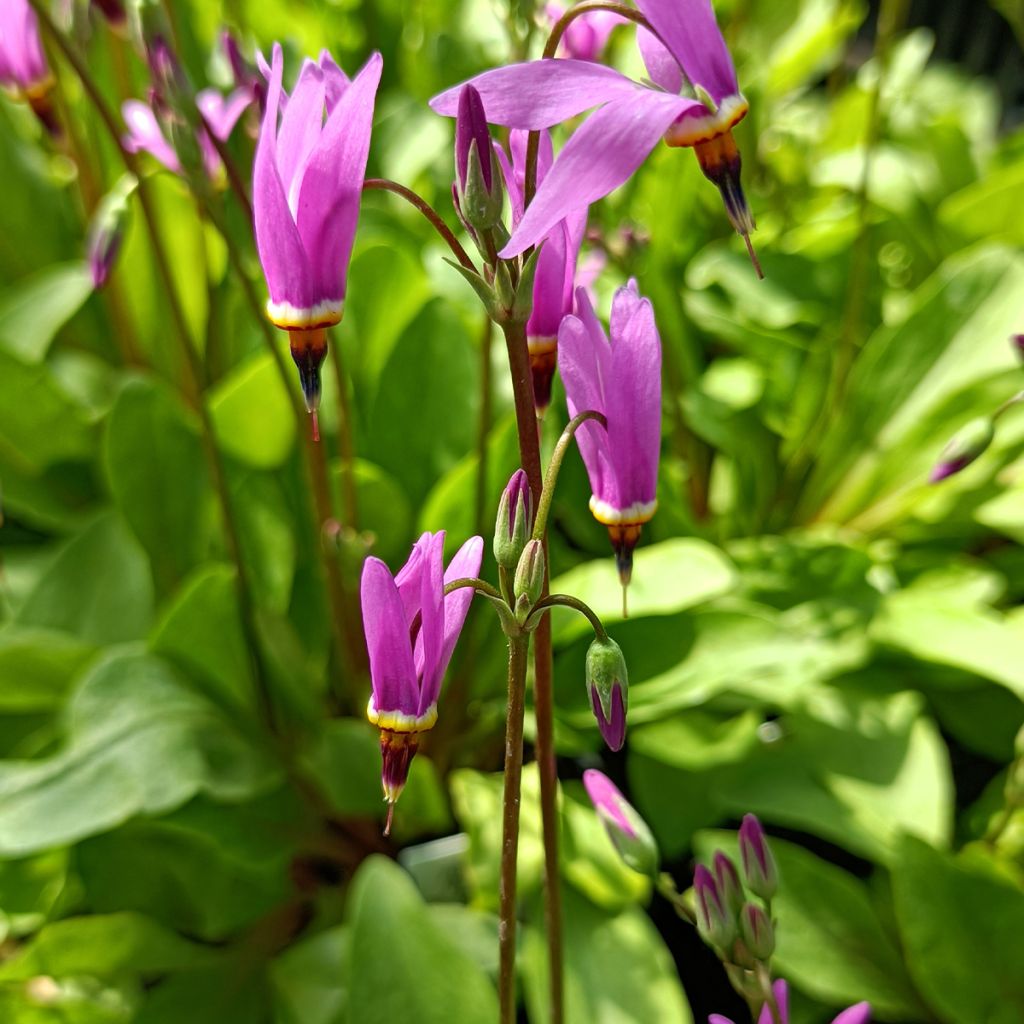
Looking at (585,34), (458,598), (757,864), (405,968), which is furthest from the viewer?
(585,34)

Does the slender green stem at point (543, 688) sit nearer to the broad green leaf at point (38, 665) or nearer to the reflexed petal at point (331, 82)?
the reflexed petal at point (331, 82)

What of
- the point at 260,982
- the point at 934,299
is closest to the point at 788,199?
the point at 934,299

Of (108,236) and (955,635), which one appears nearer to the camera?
(108,236)

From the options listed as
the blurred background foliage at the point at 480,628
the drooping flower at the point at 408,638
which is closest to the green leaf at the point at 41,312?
the blurred background foliage at the point at 480,628

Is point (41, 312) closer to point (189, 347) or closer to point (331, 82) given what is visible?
point (189, 347)

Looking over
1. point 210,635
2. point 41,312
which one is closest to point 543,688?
point 210,635

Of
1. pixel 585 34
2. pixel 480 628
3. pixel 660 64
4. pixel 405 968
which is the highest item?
pixel 585 34

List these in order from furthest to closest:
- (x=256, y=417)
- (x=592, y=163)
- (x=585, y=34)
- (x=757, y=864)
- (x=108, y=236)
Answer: (x=256, y=417), (x=585, y=34), (x=108, y=236), (x=757, y=864), (x=592, y=163)

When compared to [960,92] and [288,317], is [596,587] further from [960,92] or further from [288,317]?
[960,92]
